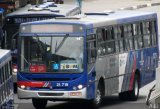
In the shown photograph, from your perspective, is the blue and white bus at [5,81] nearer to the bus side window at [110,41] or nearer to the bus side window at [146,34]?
the bus side window at [110,41]

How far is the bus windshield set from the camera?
74.7 ft

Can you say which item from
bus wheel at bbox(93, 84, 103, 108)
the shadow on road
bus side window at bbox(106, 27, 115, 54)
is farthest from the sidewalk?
bus wheel at bbox(93, 84, 103, 108)

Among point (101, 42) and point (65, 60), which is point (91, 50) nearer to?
point (65, 60)

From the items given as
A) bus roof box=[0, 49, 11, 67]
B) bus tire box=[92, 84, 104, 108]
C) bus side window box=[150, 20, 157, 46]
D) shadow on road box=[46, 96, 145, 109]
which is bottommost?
shadow on road box=[46, 96, 145, 109]

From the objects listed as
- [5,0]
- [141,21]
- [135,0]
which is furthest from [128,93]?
[135,0]

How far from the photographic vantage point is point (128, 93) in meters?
27.4

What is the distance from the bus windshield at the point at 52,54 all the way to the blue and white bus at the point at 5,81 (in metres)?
4.28

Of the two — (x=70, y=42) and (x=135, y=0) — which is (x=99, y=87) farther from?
(x=135, y=0)

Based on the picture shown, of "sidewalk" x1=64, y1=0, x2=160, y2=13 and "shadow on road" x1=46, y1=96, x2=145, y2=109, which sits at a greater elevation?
"shadow on road" x1=46, y1=96, x2=145, y2=109

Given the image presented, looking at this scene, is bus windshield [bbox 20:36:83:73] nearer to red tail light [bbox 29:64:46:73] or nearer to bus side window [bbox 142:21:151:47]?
red tail light [bbox 29:64:46:73]

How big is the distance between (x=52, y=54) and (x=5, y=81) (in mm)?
5323

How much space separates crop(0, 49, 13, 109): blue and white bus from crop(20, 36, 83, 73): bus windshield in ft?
14.0

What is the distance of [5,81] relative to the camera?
17688mm

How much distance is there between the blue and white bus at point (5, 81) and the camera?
17.2m
